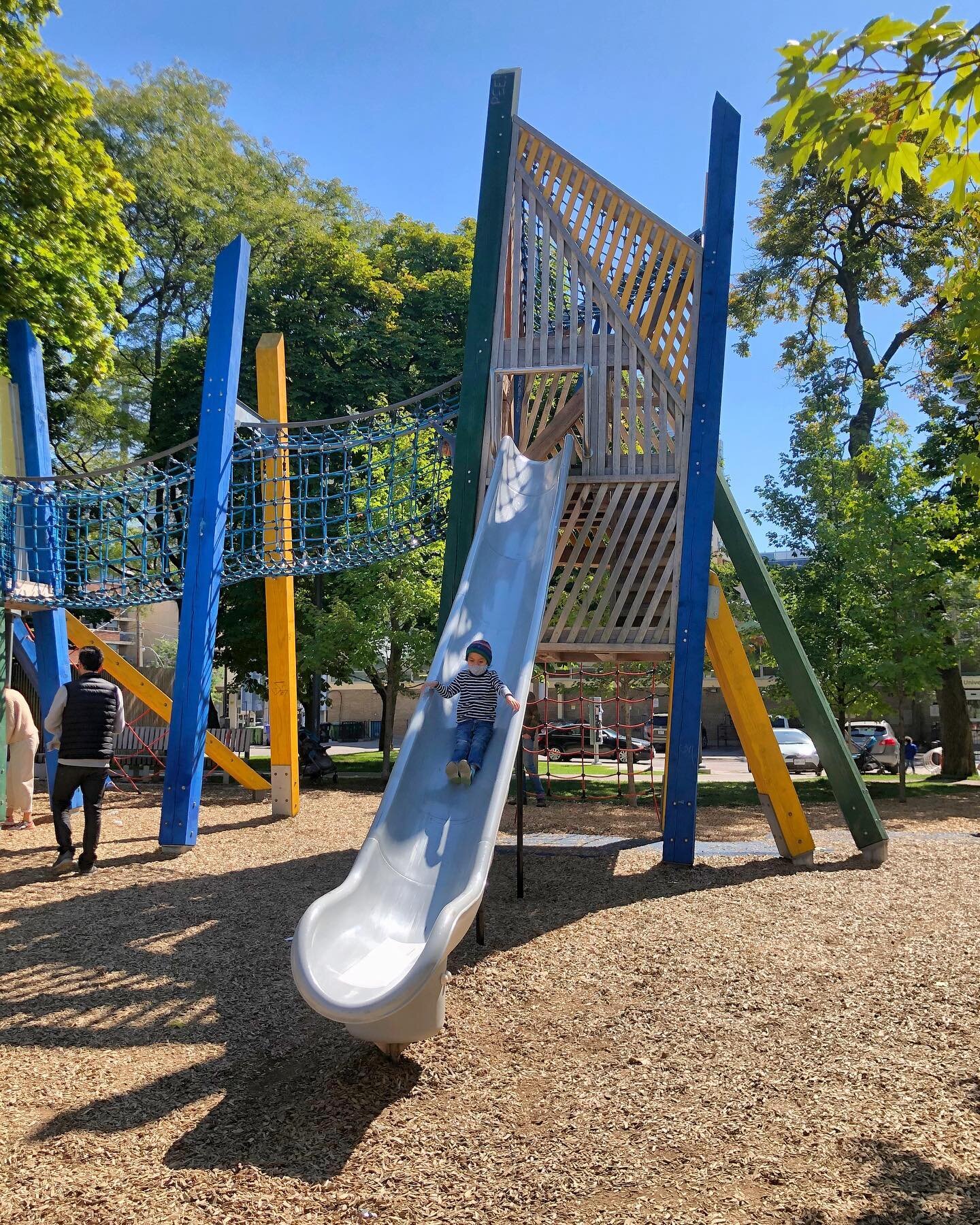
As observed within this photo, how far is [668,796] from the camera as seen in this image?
8.57 m

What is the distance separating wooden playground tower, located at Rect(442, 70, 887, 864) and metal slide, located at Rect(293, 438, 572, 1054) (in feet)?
1.27

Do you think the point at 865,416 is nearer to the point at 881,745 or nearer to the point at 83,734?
the point at 881,745

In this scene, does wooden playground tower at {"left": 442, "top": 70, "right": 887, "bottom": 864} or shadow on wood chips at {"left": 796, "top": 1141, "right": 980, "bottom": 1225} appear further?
wooden playground tower at {"left": 442, "top": 70, "right": 887, "bottom": 864}

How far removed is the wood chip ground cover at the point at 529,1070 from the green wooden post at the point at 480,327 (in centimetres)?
332

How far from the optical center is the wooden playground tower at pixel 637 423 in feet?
28.1

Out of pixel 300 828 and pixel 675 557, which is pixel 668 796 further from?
pixel 300 828

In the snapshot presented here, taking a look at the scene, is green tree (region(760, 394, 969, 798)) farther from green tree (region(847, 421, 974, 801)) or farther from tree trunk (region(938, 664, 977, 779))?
tree trunk (region(938, 664, 977, 779))

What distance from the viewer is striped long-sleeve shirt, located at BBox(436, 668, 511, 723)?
6531 mm

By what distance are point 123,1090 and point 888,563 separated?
15313mm

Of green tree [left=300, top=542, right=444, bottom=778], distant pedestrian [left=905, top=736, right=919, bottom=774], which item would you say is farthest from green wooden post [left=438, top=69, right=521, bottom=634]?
distant pedestrian [left=905, top=736, right=919, bottom=774]

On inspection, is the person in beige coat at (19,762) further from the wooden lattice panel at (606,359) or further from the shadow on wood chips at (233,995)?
the wooden lattice panel at (606,359)

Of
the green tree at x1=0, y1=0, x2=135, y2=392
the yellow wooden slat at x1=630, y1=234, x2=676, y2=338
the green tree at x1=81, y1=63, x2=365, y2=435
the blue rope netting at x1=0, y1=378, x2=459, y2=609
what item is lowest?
the blue rope netting at x1=0, y1=378, x2=459, y2=609

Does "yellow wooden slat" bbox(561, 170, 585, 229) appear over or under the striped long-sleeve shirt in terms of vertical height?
over

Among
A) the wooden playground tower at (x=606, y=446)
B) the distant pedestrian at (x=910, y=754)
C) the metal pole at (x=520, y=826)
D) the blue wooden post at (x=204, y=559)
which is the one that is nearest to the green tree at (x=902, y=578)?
the distant pedestrian at (x=910, y=754)
